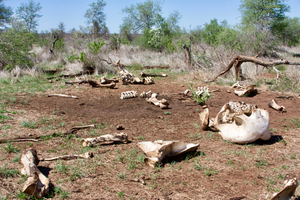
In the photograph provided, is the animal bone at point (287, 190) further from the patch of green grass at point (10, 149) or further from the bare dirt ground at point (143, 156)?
the patch of green grass at point (10, 149)

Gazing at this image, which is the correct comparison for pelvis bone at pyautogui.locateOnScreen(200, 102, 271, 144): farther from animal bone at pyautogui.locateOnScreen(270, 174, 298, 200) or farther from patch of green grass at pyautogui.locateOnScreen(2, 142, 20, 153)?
patch of green grass at pyautogui.locateOnScreen(2, 142, 20, 153)

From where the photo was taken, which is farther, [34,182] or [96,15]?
[96,15]

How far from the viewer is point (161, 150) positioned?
328cm

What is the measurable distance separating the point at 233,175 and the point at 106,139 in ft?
6.59

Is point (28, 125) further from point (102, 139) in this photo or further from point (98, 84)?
point (98, 84)

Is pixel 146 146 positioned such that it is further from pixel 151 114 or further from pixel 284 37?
pixel 284 37

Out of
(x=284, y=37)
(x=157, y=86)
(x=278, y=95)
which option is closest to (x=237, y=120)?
(x=278, y=95)

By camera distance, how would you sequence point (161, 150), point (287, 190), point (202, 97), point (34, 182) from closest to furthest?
point (287, 190), point (34, 182), point (161, 150), point (202, 97)

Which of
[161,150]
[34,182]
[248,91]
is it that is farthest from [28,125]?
[248,91]

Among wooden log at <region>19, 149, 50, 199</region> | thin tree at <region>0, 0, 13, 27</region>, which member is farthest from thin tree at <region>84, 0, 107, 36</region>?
wooden log at <region>19, 149, 50, 199</region>

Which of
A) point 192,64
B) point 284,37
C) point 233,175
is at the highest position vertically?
point 284,37

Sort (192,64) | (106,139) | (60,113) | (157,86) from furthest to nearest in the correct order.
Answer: (192,64) → (157,86) → (60,113) → (106,139)

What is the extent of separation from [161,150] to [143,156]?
1.41 feet

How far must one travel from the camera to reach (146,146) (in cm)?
347
